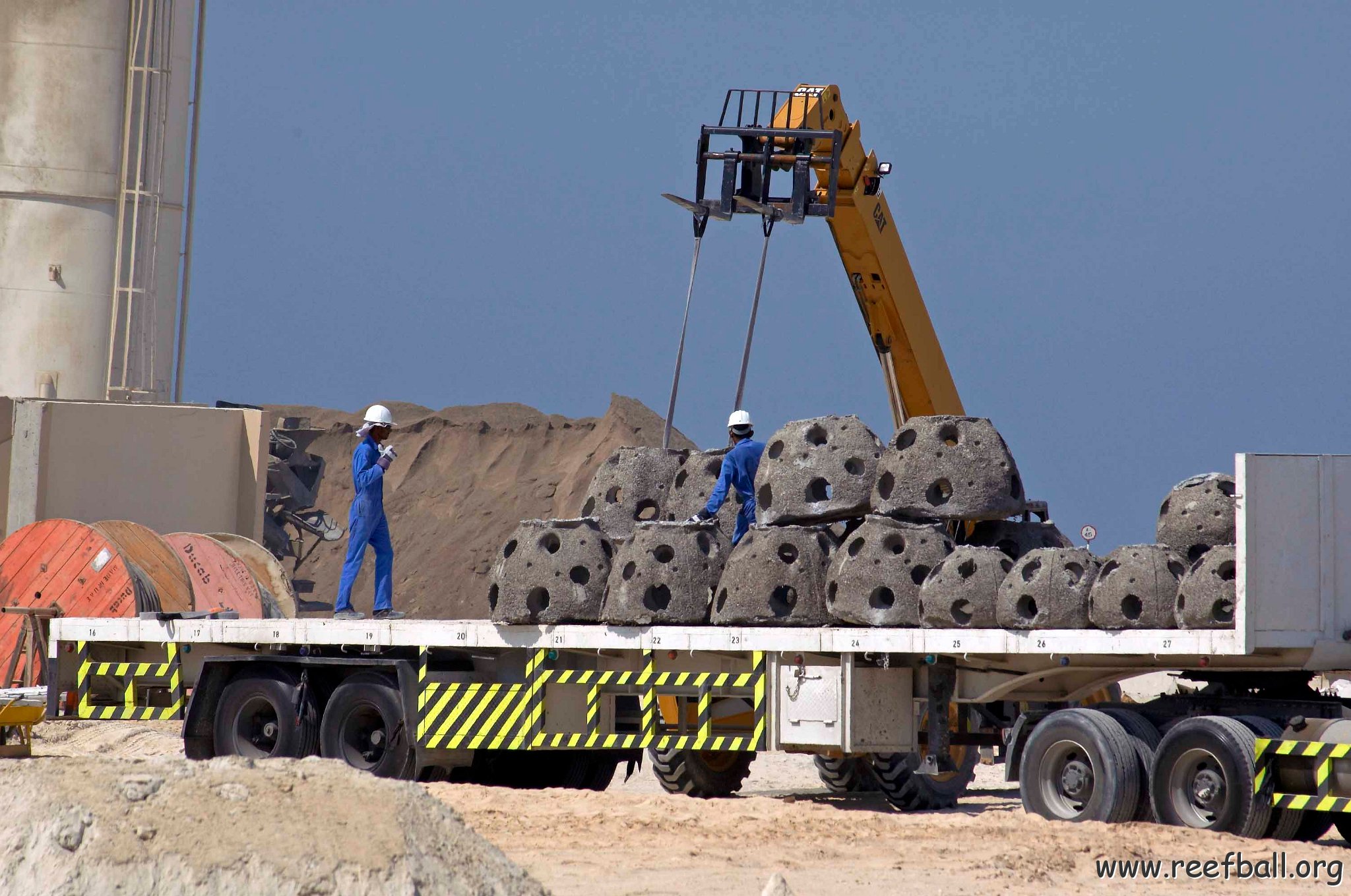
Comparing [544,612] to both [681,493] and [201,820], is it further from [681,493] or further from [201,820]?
[201,820]

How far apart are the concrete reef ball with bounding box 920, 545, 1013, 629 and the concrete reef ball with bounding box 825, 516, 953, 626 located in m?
0.19

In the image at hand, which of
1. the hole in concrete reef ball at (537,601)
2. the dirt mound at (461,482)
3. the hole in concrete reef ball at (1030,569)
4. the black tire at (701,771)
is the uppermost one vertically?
the dirt mound at (461,482)

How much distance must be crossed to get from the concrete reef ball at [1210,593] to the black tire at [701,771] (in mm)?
4199

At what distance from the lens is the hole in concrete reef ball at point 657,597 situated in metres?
13.5

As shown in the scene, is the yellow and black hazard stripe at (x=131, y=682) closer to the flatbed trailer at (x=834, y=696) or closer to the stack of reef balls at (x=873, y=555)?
the flatbed trailer at (x=834, y=696)

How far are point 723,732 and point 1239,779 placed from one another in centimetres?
427

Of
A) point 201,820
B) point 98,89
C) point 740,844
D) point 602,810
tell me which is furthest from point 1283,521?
point 98,89

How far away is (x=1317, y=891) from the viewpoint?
9.73 meters

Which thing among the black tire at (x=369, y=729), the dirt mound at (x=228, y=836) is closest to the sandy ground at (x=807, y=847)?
the black tire at (x=369, y=729)

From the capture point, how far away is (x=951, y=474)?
43.8 feet

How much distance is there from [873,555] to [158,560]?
8429 millimetres

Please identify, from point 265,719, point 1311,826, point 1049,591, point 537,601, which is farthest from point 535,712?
point 1311,826

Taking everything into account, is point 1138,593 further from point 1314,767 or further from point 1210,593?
point 1314,767

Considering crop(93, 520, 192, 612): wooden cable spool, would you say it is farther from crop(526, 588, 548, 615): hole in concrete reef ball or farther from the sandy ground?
the sandy ground
